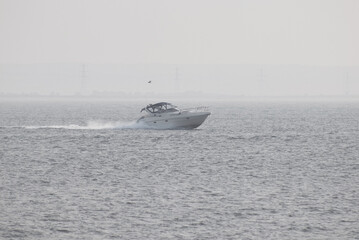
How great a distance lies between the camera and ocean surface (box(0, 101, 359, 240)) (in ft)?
133

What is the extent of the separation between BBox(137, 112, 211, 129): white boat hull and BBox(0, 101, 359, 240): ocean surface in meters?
3.84

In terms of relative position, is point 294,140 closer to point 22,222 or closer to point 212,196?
point 212,196

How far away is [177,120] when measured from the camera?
92188mm

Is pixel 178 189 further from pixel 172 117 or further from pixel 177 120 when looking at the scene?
pixel 177 120

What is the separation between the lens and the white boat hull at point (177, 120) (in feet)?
302

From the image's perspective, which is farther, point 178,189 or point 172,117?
point 172,117

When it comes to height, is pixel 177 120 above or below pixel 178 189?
above

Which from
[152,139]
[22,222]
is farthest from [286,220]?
[152,139]

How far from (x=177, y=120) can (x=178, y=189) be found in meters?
40.5

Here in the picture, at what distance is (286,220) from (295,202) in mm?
5140

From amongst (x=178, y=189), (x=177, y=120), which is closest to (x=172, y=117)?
(x=177, y=120)

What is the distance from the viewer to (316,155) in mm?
73812

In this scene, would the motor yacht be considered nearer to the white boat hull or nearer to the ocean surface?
the white boat hull

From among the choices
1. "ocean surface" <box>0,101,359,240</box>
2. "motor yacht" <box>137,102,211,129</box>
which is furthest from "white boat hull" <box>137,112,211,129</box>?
"ocean surface" <box>0,101,359,240</box>
